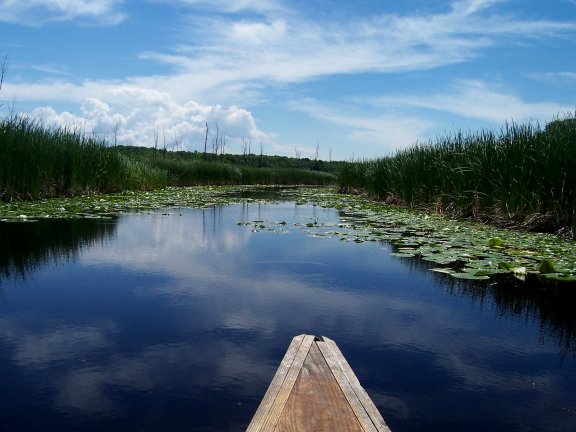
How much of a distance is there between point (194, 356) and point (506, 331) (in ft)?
6.98

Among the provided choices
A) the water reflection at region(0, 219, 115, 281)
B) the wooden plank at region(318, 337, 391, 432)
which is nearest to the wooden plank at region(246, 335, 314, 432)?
the wooden plank at region(318, 337, 391, 432)

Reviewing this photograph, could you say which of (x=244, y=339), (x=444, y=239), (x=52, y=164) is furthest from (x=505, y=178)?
(x=52, y=164)

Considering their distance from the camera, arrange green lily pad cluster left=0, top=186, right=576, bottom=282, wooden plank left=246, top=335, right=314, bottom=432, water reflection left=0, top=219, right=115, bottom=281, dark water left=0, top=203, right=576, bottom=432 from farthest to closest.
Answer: water reflection left=0, top=219, right=115, bottom=281
green lily pad cluster left=0, top=186, right=576, bottom=282
dark water left=0, top=203, right=576, bottom=432
wooden plank left=246, top=335, right=314, bottom=432

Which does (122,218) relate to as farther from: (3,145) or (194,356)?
(194,356)

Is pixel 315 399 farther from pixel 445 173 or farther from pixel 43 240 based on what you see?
pixel 445 173

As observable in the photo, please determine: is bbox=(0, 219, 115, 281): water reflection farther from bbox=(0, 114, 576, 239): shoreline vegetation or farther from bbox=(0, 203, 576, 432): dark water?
bbox=(0, 114, 576, 239): shoreline vegetation

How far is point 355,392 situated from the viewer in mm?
2127

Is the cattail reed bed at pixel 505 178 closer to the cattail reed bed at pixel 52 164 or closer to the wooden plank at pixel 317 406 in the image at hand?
the wooden plank at pixel 317 406

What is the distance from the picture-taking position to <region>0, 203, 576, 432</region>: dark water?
2174 mm

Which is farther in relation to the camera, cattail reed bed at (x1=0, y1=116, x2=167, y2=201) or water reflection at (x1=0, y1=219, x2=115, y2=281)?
cattail reed bed at (x1=0, y1=116, x2=167, y2=201)

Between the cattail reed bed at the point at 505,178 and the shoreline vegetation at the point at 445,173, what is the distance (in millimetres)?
16

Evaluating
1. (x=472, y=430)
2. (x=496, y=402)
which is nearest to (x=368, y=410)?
(x=472, y=430)

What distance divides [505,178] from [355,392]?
7555 mm

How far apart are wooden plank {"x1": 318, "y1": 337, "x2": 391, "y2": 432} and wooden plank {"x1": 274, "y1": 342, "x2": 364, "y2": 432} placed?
0.03m
